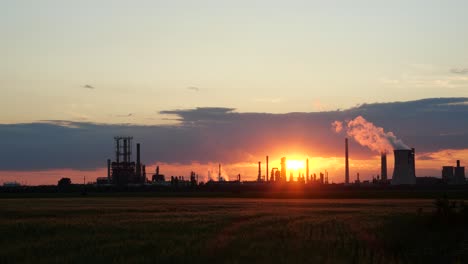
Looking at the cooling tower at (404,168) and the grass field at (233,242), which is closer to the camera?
the grass field at (233,242)

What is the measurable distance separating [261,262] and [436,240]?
12458 millimetres

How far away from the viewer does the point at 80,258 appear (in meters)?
25.7

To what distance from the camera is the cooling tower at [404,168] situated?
181 metres

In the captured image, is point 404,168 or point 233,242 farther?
point 404,168

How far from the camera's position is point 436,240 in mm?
33344

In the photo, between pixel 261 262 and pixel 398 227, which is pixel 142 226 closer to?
pixel 398 227

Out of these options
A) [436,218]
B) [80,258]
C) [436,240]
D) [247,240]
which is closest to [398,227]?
[436,218]

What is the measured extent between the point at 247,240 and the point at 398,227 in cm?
1257

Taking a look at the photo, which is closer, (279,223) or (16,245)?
(16,245)

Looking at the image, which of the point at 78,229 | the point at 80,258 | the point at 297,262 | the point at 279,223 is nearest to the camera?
the point at 297,262

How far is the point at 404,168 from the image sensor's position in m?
184

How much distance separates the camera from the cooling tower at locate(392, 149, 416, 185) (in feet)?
595

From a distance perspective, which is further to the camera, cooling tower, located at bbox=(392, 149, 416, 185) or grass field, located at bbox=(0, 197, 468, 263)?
cooling tower, located at bbox=(392, 149, 416, 185)

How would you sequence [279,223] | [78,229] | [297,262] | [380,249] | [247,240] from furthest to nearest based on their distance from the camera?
[279,223], [78,229], [247,240], [380,249], [297,262]
